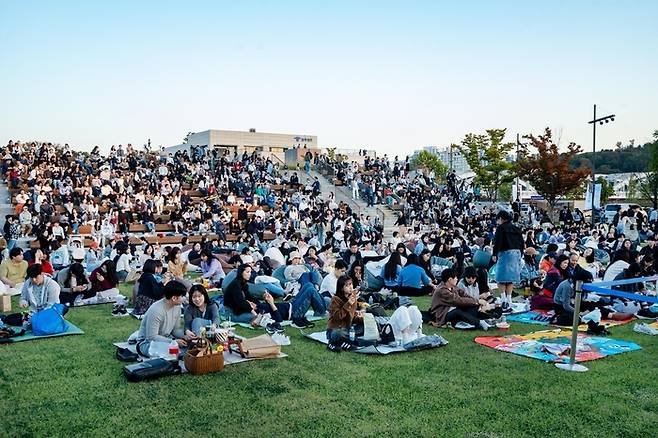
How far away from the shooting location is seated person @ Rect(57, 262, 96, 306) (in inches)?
443

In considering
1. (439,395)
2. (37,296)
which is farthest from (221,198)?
(439,395)

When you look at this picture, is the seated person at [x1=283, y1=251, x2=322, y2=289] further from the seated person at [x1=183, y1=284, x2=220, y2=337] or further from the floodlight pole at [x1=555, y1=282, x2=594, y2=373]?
the floodlight pole at [x1=555, y1=282, x2=594, y2=373]

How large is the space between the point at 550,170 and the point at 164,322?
1514 inches

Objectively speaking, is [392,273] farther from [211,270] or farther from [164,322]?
[164,322]

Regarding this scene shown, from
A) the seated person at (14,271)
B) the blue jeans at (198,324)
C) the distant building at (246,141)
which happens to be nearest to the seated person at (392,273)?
the blue jeans at (198,324)

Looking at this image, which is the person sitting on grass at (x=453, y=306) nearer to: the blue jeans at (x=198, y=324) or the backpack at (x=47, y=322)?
the blue jeans at (x=198, y=324)

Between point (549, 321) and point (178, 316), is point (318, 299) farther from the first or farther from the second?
point (549, 321)

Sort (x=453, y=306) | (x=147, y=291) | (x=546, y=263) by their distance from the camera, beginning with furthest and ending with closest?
(x=546, y=263), (x=147, y=291), (x=453, y=306)

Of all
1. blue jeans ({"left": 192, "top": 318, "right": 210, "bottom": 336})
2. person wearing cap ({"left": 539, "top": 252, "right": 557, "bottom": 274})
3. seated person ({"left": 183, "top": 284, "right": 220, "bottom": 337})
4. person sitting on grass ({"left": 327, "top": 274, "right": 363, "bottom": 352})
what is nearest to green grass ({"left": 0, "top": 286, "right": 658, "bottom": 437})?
person sitting on grass ({"left": 327, "top": 274, "right": 363, "bottom": 352})

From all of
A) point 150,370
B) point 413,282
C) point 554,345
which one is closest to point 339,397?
point 150,370

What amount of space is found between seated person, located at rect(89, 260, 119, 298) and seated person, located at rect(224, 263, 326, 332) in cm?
340

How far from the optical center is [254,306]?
385 inches

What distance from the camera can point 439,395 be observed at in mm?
5887

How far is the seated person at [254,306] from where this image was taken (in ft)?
31.4
